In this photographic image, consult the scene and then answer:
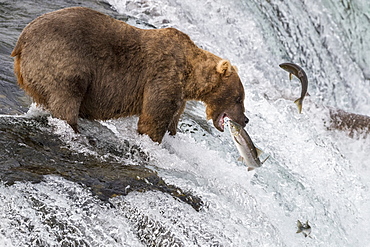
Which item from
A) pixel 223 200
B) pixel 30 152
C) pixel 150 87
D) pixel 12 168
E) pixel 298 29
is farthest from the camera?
pixel 298 29

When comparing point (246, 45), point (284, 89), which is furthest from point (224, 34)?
point (284, 89)

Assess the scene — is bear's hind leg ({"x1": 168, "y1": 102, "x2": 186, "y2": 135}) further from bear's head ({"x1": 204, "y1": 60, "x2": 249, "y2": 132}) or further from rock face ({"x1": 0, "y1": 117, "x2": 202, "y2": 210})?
rock face ({"x1": 0, "y1": 117, "x2": 202, "y2": 210})

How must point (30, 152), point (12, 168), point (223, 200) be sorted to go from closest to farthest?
point (12, 168) < point (30, 152) < point (223, 200)

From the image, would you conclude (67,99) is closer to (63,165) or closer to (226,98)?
(63,165)

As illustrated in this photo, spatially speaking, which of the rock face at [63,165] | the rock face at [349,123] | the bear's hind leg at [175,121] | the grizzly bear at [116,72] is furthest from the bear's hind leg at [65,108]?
the rock face at [349,123]

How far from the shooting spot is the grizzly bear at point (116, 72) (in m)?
4.88

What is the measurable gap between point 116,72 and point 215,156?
1476 mm

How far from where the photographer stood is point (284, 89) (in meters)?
9.66

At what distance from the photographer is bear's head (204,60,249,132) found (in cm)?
Result: 569

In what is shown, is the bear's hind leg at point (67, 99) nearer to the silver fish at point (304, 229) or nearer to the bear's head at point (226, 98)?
the bear's head at point (226, 98)

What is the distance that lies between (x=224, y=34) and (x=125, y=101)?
15.7ft

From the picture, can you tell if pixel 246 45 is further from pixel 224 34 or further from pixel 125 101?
pixel 125 101

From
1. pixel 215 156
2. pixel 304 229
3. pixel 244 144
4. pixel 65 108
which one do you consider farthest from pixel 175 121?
pixel 304 229

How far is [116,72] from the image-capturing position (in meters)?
5.32
